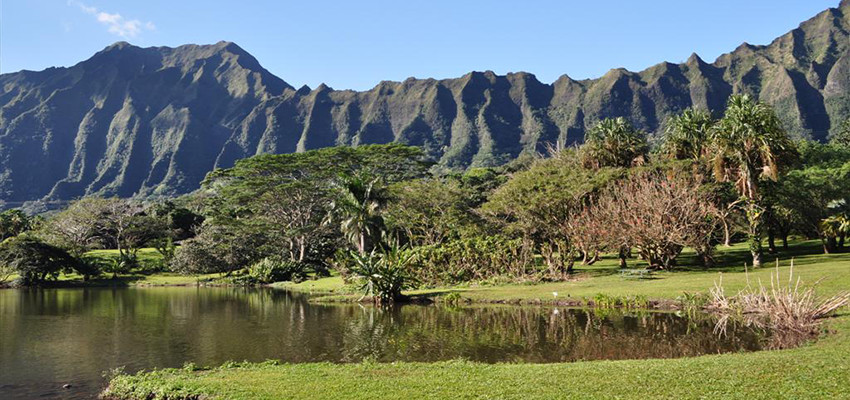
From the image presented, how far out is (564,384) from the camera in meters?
12.4

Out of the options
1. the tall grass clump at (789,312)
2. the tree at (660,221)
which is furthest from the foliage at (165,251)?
the tall grass clump at (789,312)

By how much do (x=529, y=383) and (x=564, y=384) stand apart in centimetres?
79

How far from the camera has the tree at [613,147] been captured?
51.2 metres

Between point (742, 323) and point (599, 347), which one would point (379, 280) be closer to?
point (599, 347)

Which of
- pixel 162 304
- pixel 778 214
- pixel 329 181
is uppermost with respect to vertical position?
pixel 329 181

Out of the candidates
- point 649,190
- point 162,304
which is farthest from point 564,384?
point 162,304

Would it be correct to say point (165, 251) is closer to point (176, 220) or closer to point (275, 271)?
point (176, 220)

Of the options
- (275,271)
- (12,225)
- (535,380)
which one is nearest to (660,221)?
(535,380)

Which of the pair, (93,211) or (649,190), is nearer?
(649,190)

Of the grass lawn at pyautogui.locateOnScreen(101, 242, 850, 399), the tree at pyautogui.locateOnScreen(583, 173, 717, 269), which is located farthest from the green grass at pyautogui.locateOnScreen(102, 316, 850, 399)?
the tree at pyautogui.locateOnScreen(583, 173, 717, 269)

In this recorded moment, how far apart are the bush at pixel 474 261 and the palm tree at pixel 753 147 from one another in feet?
51.5

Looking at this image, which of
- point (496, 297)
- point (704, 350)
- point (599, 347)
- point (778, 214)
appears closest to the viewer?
point (704, 350)

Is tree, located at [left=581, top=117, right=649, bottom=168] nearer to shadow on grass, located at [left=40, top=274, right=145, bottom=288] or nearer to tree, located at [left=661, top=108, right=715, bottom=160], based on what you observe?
tree, located at [left=661, top=108, right=715, bottom=160]

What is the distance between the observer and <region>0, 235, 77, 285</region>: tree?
56500 millimetres
